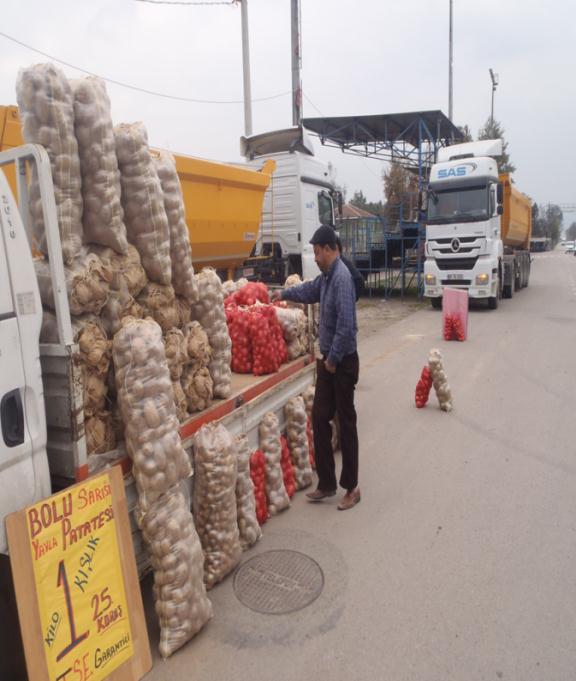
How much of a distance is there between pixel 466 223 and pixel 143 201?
13165mm

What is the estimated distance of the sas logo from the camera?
1451cm

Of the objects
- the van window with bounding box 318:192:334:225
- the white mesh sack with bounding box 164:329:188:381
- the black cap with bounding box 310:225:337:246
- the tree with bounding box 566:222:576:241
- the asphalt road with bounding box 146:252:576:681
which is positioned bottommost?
the asphalt road with bounding box 146:252:576:681

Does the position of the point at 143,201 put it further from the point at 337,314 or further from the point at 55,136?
the point at 337,314

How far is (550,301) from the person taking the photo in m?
17.5

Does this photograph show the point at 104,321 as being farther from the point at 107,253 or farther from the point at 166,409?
the point at 166,409

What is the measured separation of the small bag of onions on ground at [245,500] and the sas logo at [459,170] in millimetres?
13144

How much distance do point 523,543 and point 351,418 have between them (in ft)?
4.76

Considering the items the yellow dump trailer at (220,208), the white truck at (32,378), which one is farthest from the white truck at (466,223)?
the white truck at (32,378)

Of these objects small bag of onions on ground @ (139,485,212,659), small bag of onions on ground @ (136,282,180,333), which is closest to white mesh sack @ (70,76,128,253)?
small bag of onions on ground @ (136,282,180,333)

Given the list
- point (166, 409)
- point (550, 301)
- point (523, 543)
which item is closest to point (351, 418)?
point (523, 543)

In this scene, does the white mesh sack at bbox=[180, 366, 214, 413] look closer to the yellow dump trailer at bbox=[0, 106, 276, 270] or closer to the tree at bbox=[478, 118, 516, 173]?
the yellow dump trailer at bbox=[0, 106, 276, 270]

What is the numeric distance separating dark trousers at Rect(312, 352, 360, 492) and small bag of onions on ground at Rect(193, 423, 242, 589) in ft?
3.74

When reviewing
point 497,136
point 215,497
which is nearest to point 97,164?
point 215,497

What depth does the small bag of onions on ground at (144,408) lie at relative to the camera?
262cm
